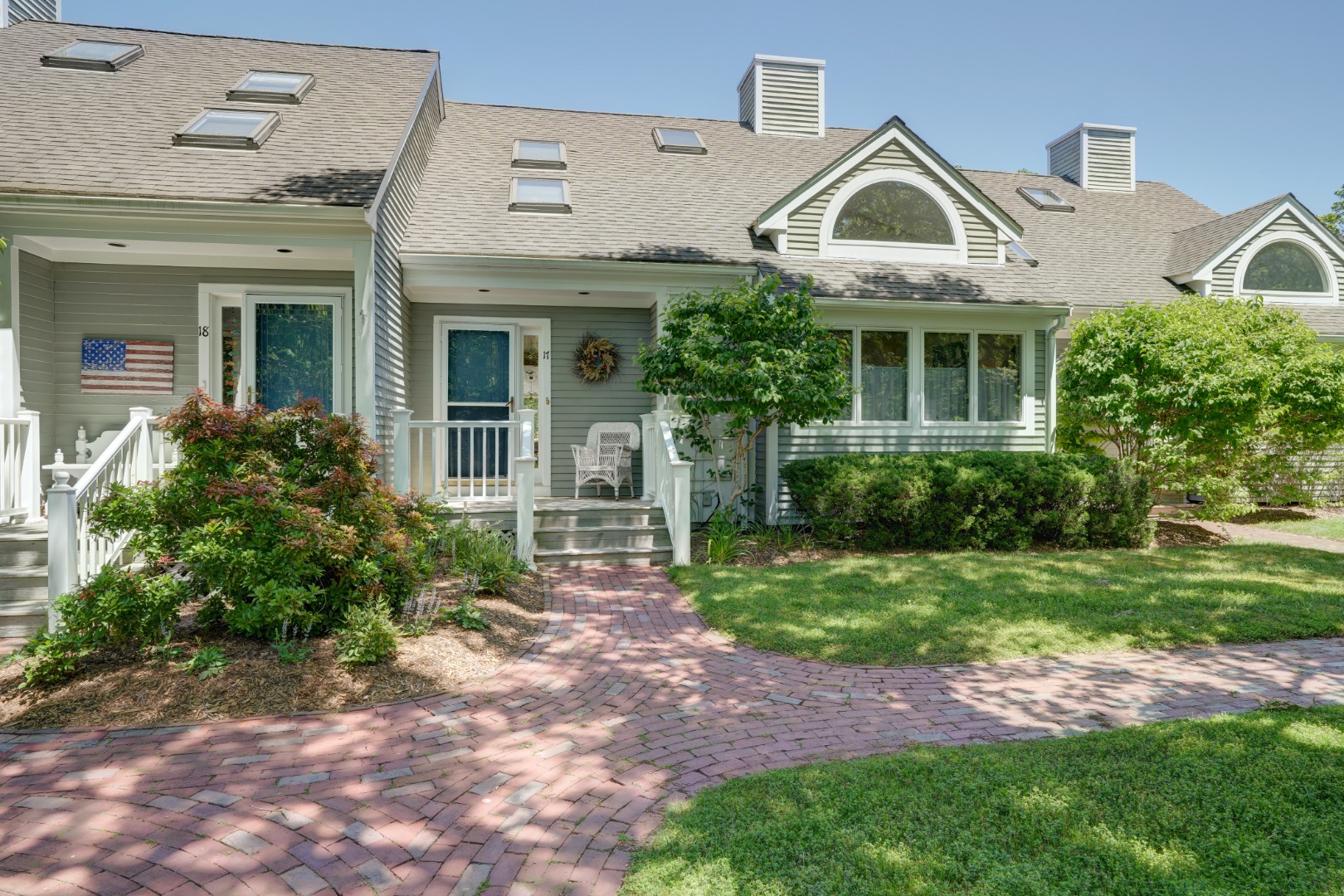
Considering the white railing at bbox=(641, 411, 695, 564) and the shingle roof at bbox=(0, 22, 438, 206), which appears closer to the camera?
the shingle roof at bbox=(0, 22, 438, 206)

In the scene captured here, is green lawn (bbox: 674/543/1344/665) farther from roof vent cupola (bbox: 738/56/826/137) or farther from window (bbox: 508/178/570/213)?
roof vent cupola (bbox: 738/56/826/137)

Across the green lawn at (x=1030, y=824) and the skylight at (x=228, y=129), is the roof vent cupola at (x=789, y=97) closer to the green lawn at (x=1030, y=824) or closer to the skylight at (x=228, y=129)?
the skylight at (x=228, y=129)

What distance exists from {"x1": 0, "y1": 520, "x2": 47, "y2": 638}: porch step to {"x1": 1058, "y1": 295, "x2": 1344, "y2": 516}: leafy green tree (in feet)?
36.9

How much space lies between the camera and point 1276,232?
1273 cm

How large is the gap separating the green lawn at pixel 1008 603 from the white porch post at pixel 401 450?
9.71 ft

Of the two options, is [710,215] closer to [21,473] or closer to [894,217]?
[894,217]

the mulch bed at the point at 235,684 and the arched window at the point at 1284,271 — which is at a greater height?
the arched window at the point at 1284,271

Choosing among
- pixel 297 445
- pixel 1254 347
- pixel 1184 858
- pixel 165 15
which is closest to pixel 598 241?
pixel 297 445

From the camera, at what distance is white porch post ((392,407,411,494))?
7.60 metres

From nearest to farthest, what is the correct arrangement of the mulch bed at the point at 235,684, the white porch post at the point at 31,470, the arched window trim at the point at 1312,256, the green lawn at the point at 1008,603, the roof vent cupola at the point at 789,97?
the mulch bed at the point at 235,684 → the green lawn at the point at 1008,603 → the white porch post at the point at 31,470 → the arched window trim at the point at 1312,256 → the roof vent cupola at the point at 789,97

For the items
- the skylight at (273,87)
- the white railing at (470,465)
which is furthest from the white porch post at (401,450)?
the skylight at (273,87)

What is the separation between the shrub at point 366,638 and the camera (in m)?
4.49

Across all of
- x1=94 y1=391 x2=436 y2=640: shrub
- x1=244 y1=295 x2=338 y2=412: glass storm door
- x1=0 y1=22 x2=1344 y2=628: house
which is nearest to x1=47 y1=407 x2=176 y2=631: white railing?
x1=94 y1=391 x2=436 y2=640: shrub

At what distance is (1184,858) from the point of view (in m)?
2.51
